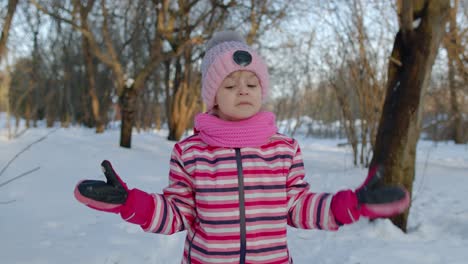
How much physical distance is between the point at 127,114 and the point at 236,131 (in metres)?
7.47

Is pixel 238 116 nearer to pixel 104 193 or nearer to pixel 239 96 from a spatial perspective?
pixel 239 96

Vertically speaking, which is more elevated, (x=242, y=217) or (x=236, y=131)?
(x=236, y=131)

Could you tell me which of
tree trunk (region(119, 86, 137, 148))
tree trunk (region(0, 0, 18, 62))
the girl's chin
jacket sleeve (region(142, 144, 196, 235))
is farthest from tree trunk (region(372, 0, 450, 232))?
tree trunk (region(119, 86, 137, 148))

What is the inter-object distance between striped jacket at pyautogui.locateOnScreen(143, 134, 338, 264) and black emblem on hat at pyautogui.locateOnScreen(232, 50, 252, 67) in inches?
12.3

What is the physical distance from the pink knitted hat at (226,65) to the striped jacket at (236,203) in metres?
0.22

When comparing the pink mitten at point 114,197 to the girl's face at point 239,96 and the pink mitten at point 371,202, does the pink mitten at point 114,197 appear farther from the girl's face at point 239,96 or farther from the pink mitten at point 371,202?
the pink mitten at point 371,202

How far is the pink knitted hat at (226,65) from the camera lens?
4.21 feet

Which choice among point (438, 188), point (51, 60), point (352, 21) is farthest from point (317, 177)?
point (51, 60)

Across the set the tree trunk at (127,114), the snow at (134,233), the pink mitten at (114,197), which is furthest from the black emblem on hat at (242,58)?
the tree trunk at (127,114)

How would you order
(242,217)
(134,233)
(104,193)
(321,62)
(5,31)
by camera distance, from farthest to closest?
(321,62), (5,31), (134,233), (242,217), (104,193)

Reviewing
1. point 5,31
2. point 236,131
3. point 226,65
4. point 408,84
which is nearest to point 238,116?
point 236,131

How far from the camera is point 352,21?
18.2ft

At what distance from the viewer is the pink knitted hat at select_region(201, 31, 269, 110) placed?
128 centimetres

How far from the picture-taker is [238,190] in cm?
122
